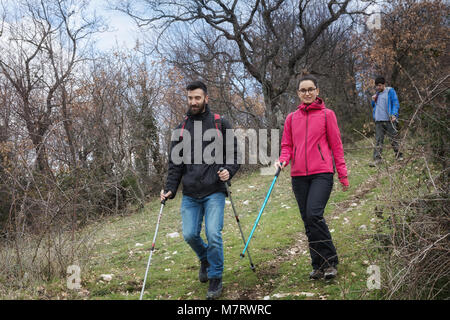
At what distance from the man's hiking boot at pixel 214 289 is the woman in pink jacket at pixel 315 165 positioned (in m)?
1.12

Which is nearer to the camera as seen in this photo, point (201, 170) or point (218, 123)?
point (201, 170)

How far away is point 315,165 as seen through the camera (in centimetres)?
431

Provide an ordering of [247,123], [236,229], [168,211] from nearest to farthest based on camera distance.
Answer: [236,229], [168,211], [247,123]

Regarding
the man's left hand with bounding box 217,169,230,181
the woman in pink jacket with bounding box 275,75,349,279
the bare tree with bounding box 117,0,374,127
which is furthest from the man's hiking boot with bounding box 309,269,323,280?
the bare tree with bounding box 117,0,374,127

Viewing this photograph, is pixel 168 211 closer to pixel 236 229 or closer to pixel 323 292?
pixel 236 229

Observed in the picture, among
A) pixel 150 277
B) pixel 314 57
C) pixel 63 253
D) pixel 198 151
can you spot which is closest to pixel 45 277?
pixel 63 253

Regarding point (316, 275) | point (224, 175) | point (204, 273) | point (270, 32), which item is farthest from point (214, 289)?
point (270, 32)

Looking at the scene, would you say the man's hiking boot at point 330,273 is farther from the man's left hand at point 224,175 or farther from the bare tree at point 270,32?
the bare tree at point 270,32

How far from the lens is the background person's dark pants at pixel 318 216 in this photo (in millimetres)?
4218

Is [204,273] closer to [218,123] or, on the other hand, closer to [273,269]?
[273,269]

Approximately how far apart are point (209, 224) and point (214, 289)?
783mm
